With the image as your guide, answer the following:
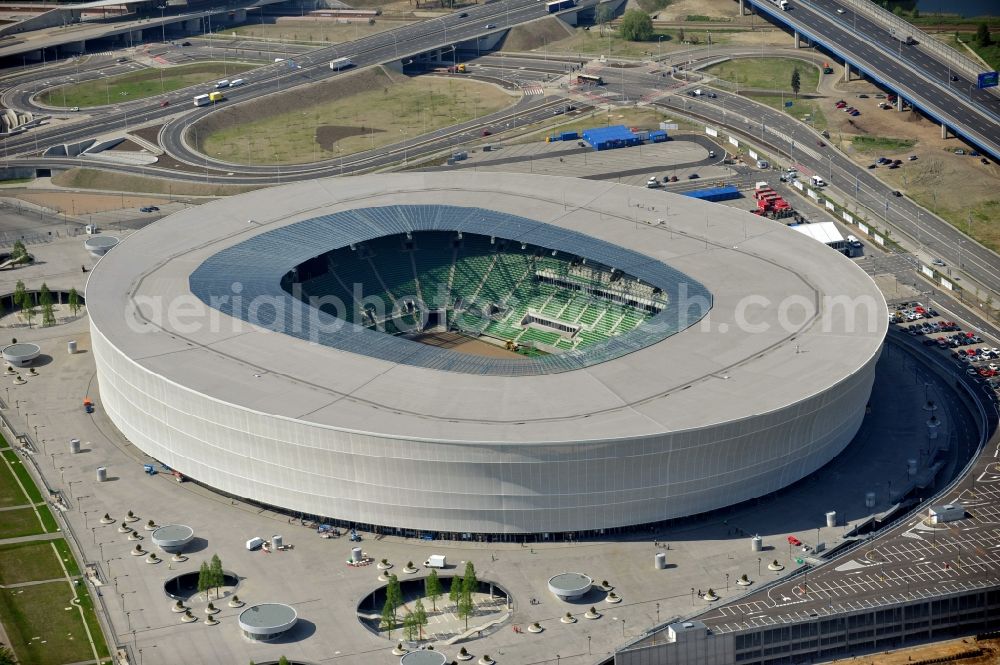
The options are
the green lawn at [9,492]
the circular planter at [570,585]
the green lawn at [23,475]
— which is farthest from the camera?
the green lawn at [23,475]

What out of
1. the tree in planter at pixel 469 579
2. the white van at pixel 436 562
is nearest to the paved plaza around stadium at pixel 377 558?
the white van at pixel 436 562

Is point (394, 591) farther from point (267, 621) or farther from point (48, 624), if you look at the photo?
point (48, 624)

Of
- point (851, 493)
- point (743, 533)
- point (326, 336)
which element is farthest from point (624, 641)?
point (326, 336)

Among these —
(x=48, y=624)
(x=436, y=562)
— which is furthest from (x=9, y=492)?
(x=436, y=562)

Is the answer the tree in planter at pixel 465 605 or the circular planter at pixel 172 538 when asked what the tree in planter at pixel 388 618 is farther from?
the circular planter at pixel 172 538

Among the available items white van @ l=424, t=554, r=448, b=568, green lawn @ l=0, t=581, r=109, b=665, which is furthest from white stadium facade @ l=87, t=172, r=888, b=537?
green lawn @ l=0, t=581, r=109, b=665
